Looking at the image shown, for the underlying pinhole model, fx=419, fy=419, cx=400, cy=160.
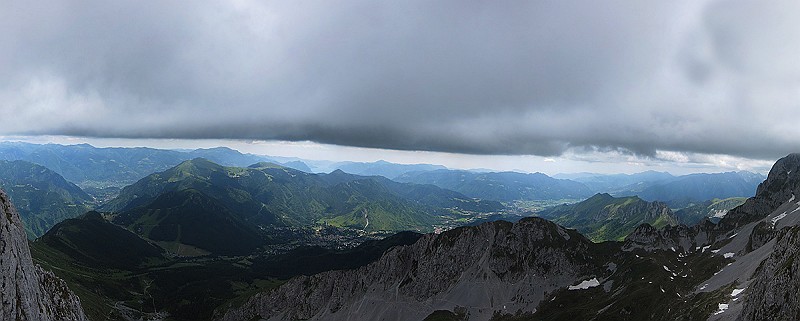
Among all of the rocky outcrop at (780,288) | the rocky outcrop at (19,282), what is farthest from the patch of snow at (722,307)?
the rocky outcrop at (19,282)

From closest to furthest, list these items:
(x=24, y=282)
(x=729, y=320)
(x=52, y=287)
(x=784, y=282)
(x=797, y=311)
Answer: (x=797, y=311) < (x=784, y=282) < (x=24, y=282) < (x=729, y=320) < (x=52, y=287)

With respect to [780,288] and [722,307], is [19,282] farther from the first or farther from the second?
[722,307]

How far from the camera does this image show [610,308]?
197000 millimetres

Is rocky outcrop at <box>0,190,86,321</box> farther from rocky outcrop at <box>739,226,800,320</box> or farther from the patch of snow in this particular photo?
the patch of snow

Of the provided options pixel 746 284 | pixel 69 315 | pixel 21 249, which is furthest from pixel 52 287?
pixel 746 284

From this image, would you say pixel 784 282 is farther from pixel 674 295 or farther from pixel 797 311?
pixel 674 295

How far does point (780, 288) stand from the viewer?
10750 centimetres

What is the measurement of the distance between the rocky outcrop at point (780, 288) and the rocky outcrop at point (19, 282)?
199115mm

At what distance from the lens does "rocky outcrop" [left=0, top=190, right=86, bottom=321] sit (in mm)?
114875

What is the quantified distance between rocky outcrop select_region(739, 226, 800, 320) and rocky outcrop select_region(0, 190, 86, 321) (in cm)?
19911

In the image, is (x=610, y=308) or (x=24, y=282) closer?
(x=24, y=282)

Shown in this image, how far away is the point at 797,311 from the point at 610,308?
104m

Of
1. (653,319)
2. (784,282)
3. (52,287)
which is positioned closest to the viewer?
(784,282)

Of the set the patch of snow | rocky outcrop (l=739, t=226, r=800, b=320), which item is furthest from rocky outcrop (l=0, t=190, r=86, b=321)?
the patch of snow
